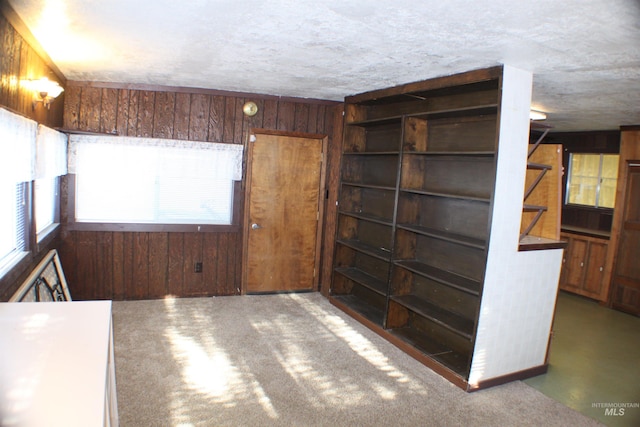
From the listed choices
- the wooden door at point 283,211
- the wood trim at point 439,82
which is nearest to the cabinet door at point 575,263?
the wooden door at point 283,211

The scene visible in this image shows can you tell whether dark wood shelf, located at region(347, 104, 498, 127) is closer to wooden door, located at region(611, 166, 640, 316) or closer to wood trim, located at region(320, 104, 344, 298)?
→ wood trim, located at region(320, 104, 344, 298)

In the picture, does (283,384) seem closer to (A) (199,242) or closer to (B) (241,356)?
(B) (241,356)

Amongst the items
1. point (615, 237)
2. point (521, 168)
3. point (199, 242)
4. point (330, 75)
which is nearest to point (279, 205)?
point (199, 242)

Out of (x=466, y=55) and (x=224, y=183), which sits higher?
(x=466, y=55)

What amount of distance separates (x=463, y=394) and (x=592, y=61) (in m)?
2.34

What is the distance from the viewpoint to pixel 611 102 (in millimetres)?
4160

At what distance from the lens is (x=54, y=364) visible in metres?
1.66

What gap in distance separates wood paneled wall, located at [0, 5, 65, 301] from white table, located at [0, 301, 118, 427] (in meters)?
0.59

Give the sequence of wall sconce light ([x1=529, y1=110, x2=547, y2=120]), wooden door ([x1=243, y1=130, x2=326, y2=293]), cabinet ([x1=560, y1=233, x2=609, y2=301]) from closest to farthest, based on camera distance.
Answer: wall sconce light ([x1=529, y1=110, x2=547, y2=120]), wooden door ([x1=243, y1=130, x2=326, y2=293]), cabinet ([x1=560, y1=233, x2=609, y2=301])

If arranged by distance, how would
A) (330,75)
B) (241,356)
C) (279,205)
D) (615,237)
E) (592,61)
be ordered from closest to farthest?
(592,61) → (241,356) → (330,75) → (279,205) → (615,237)

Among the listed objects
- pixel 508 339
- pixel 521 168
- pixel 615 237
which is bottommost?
pixel 508 339

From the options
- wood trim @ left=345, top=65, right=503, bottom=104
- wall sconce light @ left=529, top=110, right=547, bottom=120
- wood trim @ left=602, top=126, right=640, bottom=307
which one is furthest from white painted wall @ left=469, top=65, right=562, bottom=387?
wood trim @ left=602, top=126, right=640, bottom=307

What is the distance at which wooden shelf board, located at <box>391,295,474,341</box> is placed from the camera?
11.2 ft

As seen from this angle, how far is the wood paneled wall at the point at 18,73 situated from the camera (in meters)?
2.40
